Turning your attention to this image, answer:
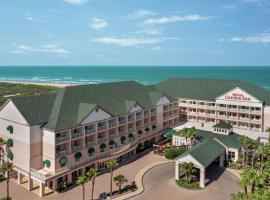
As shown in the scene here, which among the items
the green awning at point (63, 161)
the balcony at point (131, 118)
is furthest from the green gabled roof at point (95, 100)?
the green awning at point (63, 161)

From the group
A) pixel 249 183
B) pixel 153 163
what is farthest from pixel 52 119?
pixel 249 183

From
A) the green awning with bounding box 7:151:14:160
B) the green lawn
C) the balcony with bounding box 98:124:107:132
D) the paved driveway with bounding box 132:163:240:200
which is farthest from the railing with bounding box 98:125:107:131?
the green lawn

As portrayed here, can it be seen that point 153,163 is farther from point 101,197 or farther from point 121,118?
point 101,197

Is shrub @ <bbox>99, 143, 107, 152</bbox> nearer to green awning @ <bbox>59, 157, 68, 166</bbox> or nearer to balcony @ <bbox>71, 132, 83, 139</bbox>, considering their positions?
balcony @ <bbox>71, 132, 83, 139</bbox>

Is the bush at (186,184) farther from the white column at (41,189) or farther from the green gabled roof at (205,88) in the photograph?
the green gabled roof at (205,88)

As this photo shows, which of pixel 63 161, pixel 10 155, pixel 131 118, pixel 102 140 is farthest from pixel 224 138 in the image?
pixel 10 155

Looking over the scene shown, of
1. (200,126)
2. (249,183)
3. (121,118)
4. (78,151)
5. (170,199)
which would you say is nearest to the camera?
(249,183)

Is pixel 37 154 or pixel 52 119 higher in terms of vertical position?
pixel 52 119
